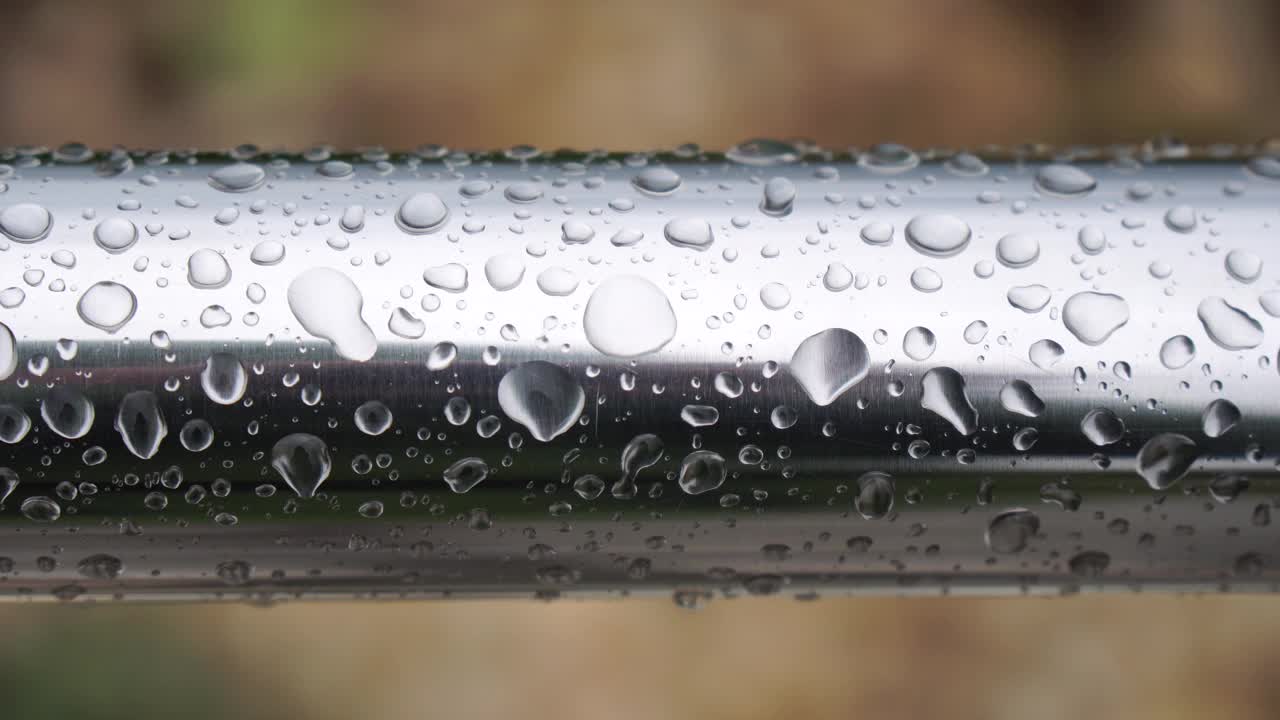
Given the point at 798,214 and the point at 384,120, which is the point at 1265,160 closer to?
the point at 798,214

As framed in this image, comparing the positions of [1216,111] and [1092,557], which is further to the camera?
[1216,111]

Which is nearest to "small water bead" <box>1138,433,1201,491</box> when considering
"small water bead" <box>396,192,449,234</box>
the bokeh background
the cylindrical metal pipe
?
the cylindrical metal pipe

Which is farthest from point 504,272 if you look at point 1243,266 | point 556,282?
point 1243,266

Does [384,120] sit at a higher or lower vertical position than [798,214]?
higher

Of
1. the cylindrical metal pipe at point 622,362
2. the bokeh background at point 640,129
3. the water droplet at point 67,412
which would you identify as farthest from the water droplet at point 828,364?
the bokeh background at point 640,129

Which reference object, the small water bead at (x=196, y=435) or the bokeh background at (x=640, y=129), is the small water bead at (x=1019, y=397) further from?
the bokeh background at (x=640, y=129)

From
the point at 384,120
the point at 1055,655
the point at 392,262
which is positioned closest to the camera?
the point at 392,262

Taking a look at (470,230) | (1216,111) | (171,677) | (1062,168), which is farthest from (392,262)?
(1216,111)
